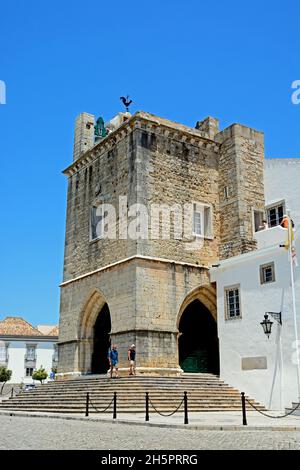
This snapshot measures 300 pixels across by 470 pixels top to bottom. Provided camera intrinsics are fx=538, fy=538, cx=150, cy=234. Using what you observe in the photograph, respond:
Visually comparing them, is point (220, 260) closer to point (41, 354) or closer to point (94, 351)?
point (94, 351)

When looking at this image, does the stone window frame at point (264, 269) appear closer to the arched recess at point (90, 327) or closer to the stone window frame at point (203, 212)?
the stone window frame at point (203, 212)

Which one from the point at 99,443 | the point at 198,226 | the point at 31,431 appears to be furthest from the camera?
the point at 198,226

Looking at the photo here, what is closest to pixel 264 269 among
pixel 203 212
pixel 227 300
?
pixel 227 300

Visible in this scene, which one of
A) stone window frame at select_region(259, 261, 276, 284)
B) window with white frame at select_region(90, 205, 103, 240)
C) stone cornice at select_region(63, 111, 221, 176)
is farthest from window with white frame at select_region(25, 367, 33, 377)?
stone window frame at select_region(259, 261, 276, 284)

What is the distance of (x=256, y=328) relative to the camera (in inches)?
697

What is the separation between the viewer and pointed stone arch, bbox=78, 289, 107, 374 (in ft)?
72.5

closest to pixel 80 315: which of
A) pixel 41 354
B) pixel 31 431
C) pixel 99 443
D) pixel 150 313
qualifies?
pixel 150 313

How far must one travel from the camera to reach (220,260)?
69.6ft

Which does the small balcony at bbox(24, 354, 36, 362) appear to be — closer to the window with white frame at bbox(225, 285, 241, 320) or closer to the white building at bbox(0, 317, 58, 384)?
the white building at bbox(0, 317, 58, 384)

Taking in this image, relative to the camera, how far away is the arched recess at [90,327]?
22.1 metres

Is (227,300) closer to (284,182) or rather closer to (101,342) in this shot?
(284,182)

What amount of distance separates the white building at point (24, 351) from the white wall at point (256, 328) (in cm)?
3642
